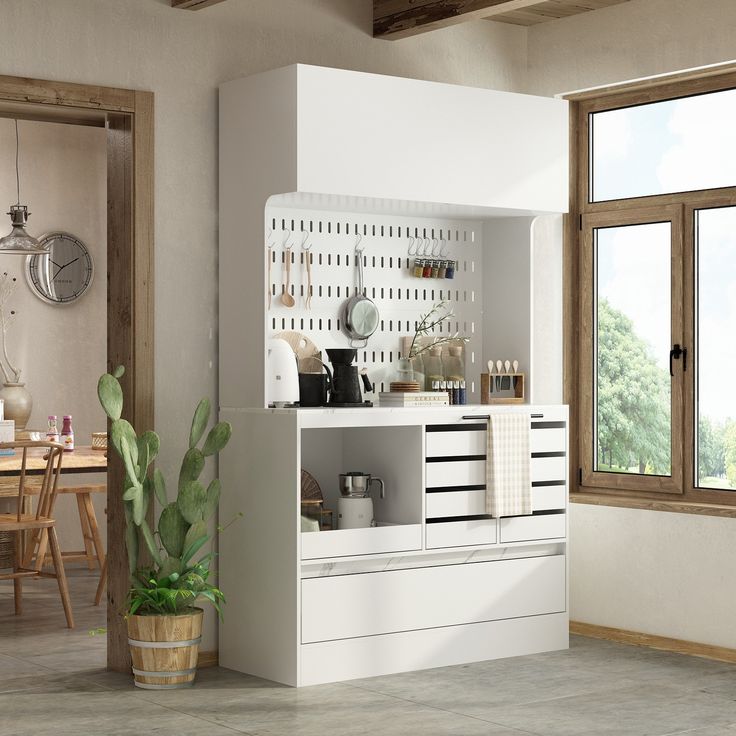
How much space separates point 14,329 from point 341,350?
3.91 m

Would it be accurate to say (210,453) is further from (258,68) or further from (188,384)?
(258,68)

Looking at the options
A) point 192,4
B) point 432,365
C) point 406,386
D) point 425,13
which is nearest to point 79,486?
point 432,365

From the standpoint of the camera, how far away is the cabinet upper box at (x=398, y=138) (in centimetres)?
488

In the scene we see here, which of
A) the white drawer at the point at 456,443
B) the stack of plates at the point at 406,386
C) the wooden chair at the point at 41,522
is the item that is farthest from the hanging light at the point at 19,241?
the white drawer at the point at 456,443

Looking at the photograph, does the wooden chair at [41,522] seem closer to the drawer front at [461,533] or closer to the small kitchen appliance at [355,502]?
the small kitchen appliance at [355,502]

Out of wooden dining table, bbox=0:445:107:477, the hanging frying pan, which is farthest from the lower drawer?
wooden dining table, bbox=0:445:107:477

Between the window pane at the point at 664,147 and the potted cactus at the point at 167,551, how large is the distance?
2.35m

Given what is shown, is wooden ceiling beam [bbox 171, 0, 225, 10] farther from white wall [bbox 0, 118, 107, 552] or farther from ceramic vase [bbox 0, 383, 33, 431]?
ceramic vase [bbox 0, 383, 33, 431]

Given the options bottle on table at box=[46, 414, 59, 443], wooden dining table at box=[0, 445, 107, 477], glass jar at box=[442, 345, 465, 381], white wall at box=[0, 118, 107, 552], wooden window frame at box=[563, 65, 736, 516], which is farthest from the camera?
white wall at box=[0, 118, 107, 552]

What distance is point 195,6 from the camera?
16.9 ft

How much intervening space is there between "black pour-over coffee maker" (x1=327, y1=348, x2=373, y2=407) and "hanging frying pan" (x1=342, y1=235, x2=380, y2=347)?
1.12 ft

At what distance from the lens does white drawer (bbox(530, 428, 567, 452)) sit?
5500 millimetres

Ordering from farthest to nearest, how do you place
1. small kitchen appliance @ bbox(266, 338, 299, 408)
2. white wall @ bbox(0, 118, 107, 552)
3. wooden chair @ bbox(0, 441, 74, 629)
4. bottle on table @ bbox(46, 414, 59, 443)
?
white wall @ bbox(0, 118, 107, 552)
bottle on table @ bbox(46, 414, 59, 443)
wooden chair @ bbox(0, 441, 74, 629)
small kitchen appliance @ bbox(266, 338, 299, 408)

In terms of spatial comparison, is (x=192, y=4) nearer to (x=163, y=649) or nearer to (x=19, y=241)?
(x=163, y=649)
